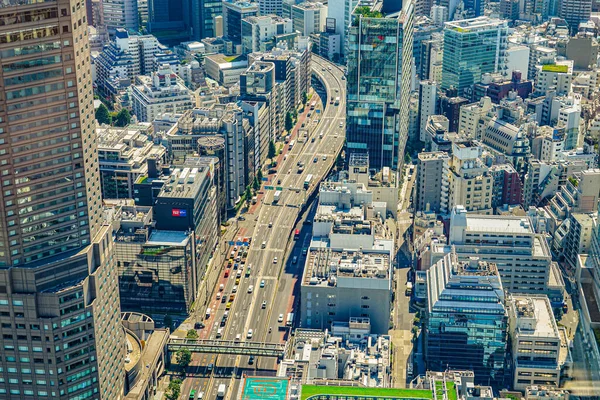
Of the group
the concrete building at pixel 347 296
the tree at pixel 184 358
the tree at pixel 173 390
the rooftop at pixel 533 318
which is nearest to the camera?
the tree at pixel 173 390

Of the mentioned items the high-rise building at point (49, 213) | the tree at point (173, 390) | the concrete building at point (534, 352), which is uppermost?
the high-rise building at point (49, 213)

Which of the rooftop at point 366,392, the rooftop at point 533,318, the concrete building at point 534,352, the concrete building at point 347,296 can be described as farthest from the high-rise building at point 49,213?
the rooftop at point 533,318

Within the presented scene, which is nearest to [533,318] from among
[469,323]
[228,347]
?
[469,323]

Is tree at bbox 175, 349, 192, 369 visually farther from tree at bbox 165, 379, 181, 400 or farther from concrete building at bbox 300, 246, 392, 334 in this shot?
concrete building at bbox 300, 246, 392, 334

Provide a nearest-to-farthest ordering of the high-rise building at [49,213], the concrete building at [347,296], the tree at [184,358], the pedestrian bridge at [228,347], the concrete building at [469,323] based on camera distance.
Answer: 1. the high-rise building at [49,213]
2. the concrete building at [469,323]
3. the concrete building at [347,296]
4. the tree at [184,358]
5. the pedestrian bridge at [228,347]

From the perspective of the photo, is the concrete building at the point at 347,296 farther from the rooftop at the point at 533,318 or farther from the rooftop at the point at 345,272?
the rooftop at the point at 533,318

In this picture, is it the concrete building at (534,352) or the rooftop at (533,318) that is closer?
the concrete building at (534,352)

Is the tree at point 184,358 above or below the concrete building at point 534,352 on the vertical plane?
below

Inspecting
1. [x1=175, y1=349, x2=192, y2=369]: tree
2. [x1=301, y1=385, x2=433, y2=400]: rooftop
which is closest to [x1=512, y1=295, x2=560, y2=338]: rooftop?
[x1=301, y1=385, x2=433, y2=400]: rooftop

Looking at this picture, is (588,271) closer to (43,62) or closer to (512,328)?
(512,328)
